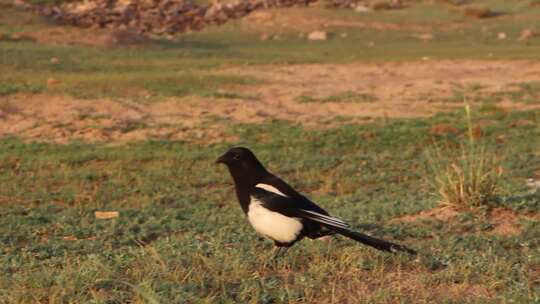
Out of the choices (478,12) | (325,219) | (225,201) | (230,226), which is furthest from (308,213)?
(478,12)

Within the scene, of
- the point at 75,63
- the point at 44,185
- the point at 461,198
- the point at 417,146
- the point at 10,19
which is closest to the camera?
the point at 461,198

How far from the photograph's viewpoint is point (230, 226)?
28.8ft

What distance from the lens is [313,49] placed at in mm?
29578

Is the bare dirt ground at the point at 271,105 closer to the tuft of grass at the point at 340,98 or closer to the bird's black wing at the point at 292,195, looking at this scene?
the tuft of grass at the point at 340,98

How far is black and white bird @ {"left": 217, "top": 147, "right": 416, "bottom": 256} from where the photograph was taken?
5805mm

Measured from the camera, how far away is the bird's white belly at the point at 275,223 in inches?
234

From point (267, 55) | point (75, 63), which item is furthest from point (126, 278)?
point (267, 55)

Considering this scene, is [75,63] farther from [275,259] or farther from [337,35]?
[275,259]

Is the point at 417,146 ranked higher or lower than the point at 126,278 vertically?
lower

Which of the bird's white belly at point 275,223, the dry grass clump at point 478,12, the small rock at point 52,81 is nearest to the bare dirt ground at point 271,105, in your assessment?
the small rock at point 52,81

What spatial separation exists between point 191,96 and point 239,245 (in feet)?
36.0

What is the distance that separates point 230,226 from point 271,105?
28.5 feet

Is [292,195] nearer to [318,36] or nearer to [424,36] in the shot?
[318,36]

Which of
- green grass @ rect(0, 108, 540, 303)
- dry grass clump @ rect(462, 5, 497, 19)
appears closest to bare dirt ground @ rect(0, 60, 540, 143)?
green grass @ rect(0, 108, 540, 303)
